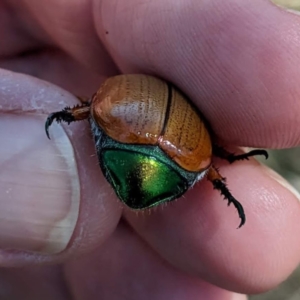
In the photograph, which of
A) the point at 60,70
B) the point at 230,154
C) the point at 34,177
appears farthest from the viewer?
the point at 60,70

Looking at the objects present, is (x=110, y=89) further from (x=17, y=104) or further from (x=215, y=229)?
(x=215, y=229)

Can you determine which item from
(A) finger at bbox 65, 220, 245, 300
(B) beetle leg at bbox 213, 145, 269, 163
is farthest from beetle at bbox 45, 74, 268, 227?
(A) finger at bbox 65, 220, 245, 300

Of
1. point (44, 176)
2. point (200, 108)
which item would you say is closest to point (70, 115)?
point (44, 176)

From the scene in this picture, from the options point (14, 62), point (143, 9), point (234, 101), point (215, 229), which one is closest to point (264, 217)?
point (215, 229)

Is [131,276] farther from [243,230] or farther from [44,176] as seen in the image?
[44,176]

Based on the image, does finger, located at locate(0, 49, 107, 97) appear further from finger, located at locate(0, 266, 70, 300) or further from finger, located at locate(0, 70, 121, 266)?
finger, located at locate(0, 266, 70, 300)

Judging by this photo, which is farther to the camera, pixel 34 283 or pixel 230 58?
pixel 34 283
